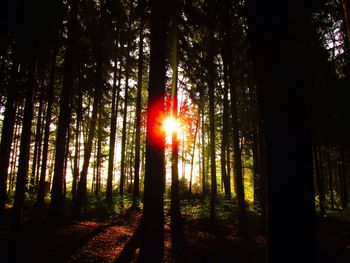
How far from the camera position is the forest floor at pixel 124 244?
23.3 ft

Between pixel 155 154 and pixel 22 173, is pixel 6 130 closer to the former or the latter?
pixel 22 173

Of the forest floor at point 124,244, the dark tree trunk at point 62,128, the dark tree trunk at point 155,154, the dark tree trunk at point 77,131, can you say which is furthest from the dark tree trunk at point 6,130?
the dark tree trunk at point 155,154

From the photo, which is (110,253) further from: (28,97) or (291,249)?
(291,249)

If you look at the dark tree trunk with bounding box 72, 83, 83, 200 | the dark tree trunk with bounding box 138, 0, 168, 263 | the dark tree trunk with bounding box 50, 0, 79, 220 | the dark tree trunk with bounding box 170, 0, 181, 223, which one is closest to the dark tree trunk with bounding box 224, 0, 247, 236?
the dark tree trunk with bounding box 170, 0, 181, 223

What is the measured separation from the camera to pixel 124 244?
8.79 meters

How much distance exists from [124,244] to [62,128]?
550 centimetres

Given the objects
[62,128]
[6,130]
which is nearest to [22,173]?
[62,128]

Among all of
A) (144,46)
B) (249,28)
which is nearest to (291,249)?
(249,28)

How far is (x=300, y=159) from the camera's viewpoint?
191 cm

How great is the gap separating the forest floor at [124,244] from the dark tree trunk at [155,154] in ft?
5.66

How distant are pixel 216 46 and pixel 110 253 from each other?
37.9 feet

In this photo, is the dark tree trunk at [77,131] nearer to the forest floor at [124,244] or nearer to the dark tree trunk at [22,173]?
the forest floor at [124,244]

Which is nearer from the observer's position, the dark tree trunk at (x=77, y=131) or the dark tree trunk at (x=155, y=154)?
the dark tree trunk at (x=155, y=154)

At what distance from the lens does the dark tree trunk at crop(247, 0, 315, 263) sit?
1841 millimetres
